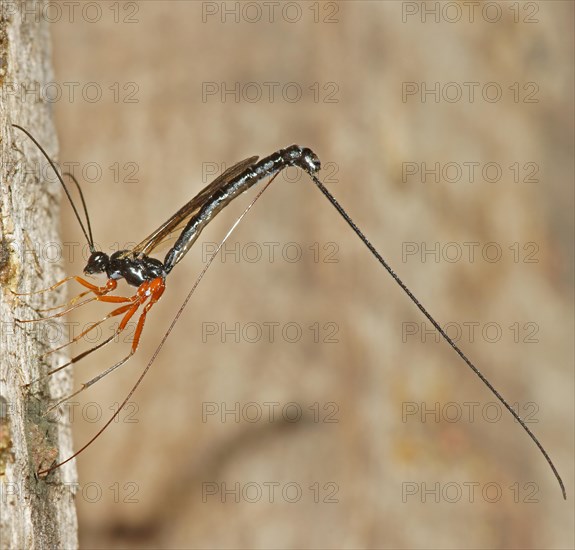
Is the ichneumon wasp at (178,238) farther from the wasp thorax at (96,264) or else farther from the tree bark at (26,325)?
the tree bark at (26,325)

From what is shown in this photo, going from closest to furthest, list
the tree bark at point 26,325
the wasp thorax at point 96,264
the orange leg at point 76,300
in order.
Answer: the tree bark at point 26,325, the orange leg at point 76,300, the wasp thorax at point 96,264

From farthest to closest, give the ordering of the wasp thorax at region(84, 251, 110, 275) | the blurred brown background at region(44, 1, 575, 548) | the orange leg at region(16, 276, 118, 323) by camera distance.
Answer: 1. the blurred brown background at region(44, 1, 575, 548)
2. the wasp thorax at region(84, 251, 110, 275)
3. the orange leg at region(16, 276, 118, 323)

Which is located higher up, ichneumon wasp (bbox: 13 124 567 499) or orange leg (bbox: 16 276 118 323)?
ichneumon wasp (bbox: 13 124 567 499)

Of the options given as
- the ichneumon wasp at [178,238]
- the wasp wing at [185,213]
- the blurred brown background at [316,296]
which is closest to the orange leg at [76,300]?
the ichneumon wasp at [178,238]

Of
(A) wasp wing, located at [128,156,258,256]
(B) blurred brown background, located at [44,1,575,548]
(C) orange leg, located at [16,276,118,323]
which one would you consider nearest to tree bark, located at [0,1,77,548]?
(C) orange leg, located at [16,276,118,323]

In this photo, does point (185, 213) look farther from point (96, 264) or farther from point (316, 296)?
point (316, 296)

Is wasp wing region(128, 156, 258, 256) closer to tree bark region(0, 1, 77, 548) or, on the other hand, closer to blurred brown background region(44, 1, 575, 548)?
tree bark region(0, 1, 77, 548)

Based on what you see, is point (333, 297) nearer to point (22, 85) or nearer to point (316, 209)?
point (316, 209)
